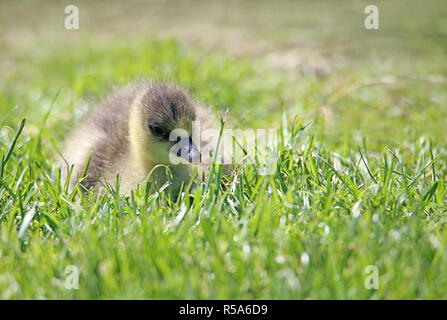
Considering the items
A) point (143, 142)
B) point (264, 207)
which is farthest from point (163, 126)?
point (264, 207)

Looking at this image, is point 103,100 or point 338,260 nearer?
point 338,260

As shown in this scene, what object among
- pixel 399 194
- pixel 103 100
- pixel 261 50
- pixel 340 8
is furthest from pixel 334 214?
pixel 340 8

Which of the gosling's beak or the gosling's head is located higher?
the gosling's head

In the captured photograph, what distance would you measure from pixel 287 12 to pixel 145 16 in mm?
2191

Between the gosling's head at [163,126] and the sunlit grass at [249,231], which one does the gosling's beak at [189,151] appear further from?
the sunlit grass at [249,231]

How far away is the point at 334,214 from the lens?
225cm

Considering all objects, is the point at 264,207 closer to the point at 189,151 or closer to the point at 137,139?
the point at 189,151

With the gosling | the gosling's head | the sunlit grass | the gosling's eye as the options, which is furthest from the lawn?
the gosling's eye

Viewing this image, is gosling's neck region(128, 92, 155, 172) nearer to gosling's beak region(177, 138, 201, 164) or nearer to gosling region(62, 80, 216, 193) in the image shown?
gosling region(62, 80, 216, 193)

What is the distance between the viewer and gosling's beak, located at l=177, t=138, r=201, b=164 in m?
2.86

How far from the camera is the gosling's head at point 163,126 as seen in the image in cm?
296

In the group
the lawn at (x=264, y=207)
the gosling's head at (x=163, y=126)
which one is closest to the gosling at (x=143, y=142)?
the gosling's head at (x=163, y=126)

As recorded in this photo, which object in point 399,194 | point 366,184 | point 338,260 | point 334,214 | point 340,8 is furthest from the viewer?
point 340,8
